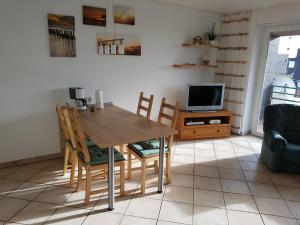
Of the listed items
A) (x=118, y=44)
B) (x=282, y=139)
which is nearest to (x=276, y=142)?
(x=282, y=139)

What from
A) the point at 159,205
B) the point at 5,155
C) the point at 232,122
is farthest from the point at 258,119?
the point at 5,155

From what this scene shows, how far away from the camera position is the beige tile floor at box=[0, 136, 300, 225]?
2180mm

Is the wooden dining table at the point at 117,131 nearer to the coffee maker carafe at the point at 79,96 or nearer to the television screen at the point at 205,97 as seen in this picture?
the coffee maker carafe at the point at 79,96

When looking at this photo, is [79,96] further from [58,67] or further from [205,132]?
[205,132]

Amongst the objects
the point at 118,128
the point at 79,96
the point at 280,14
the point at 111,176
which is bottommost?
the point at 111,176

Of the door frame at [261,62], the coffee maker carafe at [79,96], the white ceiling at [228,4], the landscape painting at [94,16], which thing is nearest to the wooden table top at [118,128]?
the coffee maker carafe at [79,96]

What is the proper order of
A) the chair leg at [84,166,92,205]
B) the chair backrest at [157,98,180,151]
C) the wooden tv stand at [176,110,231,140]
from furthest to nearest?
the wooden tv stand at [176,110,231,140] < the chair backrest at [157,98,180,151] < the chair leg at [84,166,92,205]

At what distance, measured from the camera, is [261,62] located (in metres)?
4.45

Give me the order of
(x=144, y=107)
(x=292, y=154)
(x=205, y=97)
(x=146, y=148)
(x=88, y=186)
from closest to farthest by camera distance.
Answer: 1. (x=88, y=186)
2. (x=146, y=148)
3. (x=292, y=154)
4. (x=144, y=107)
5. (x=205, y=97)

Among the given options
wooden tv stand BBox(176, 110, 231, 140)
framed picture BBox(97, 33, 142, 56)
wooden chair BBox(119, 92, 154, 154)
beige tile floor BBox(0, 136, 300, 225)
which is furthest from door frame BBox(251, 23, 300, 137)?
wooden chair BBox(119, 92, 154, 154)

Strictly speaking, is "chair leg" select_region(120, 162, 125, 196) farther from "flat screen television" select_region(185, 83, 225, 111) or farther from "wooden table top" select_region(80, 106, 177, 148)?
"flat screen television" select_region(185, 83, 225, 111)

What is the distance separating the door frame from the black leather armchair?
43.9 inches

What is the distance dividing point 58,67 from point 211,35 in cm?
288

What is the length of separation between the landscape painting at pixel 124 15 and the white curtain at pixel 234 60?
2019mm
